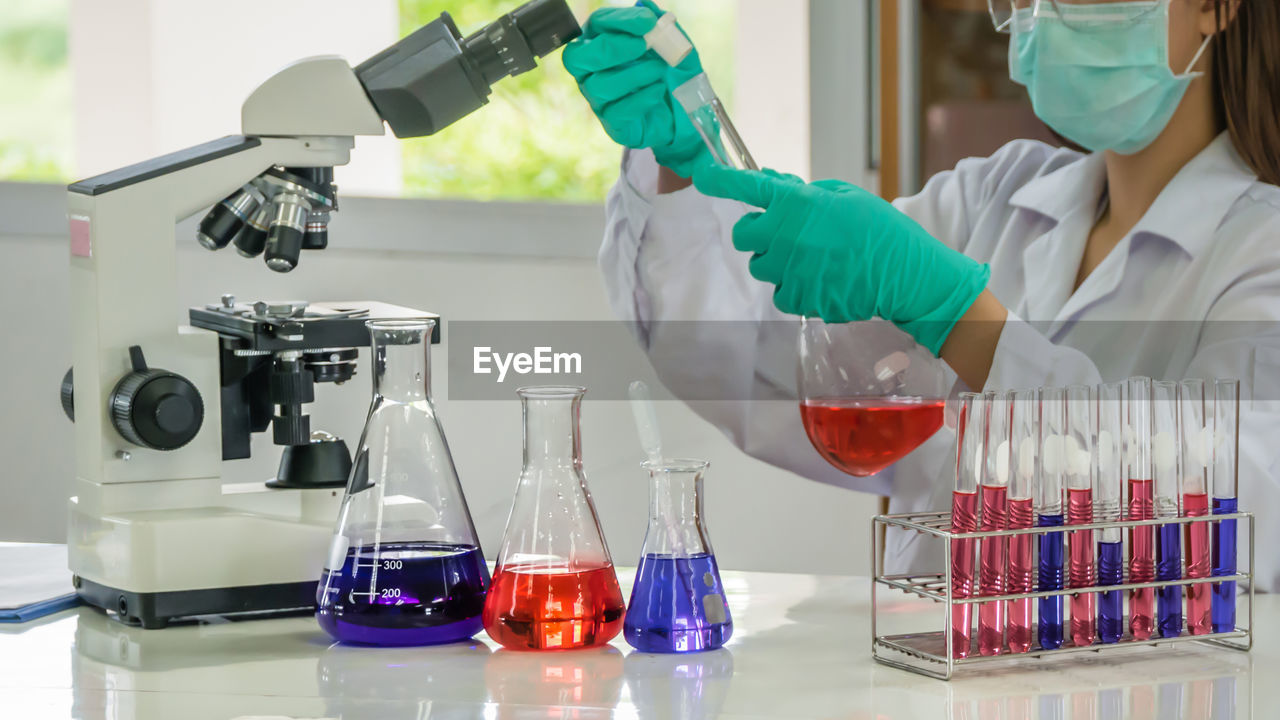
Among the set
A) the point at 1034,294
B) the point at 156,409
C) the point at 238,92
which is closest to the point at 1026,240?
the point at 1034,294

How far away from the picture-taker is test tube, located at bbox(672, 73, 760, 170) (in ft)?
4.03

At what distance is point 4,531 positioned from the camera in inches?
111

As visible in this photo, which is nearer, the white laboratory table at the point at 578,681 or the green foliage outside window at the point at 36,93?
the white laboratory table at the point at 578,681

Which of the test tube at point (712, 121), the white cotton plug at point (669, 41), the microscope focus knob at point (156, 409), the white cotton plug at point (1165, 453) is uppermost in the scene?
the white cotton plug at point (669, 41)

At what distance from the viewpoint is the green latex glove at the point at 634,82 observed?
4.29 feet

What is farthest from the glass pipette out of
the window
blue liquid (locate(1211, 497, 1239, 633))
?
the window

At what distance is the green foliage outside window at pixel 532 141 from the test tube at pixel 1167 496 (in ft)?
6.76

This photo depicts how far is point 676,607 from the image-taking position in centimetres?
100

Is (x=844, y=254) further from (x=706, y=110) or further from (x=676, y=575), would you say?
(x=676, y=575)

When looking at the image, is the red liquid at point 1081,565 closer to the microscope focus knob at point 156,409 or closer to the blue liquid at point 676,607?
the blue liquid at point 676,607

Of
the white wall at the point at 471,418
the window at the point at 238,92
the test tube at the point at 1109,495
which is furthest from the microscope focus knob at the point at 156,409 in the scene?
the window at the point at 238,92

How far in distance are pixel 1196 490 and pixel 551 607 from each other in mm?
537

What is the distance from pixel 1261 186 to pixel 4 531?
267cm

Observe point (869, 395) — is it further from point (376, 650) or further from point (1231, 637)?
point (376, 650)
